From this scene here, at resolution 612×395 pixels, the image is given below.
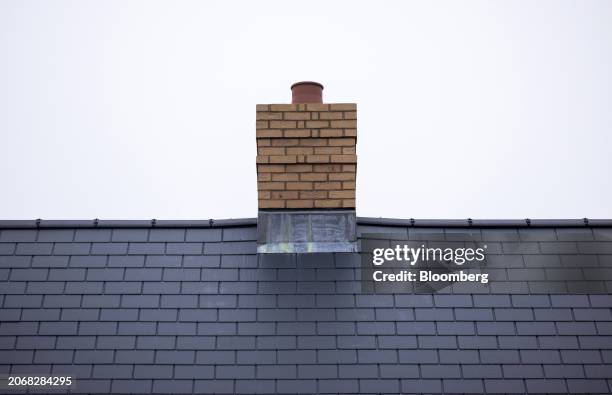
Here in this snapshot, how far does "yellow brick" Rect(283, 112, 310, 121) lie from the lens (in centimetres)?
756

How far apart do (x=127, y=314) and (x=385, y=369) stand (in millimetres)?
2441

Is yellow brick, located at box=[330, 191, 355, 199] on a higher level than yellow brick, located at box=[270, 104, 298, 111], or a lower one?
lower

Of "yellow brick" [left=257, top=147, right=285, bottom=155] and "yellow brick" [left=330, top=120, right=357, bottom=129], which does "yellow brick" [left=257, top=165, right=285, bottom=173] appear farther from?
"yellow brick" [left=330, top=120, right=357, bottom=129]

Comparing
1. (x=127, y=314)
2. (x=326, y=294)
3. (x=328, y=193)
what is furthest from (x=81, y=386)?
(x=328, y=193)

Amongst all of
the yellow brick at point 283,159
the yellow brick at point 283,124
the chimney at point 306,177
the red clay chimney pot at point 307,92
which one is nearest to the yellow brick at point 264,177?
the chimney at point 306,177

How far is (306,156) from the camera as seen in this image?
7.45m

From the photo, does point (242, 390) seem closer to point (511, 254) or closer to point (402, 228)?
point (402, 228)

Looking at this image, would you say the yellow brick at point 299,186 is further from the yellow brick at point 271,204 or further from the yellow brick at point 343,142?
the yellow brick at point 343,142

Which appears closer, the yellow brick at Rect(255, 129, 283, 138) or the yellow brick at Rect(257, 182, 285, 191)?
the yellow brick at Rect(257, 182, 285, 191)

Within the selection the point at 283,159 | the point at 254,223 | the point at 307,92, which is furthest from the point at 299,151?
the point at 254,223

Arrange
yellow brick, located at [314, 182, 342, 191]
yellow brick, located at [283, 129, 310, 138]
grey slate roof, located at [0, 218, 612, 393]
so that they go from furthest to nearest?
1. yellow brick, located at [283, 129, 310, 138]
2. yellow brick, located at [314, 182, 342, 191]
3. grey slate roof, located at [0, 218, 612, 393]

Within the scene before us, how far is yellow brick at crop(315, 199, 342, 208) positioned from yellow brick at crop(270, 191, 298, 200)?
0.78ft

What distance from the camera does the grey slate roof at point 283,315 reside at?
638cm

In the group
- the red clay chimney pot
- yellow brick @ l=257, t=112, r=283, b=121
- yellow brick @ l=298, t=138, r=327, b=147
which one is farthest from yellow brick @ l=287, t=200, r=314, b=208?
the red clay chimney pot
